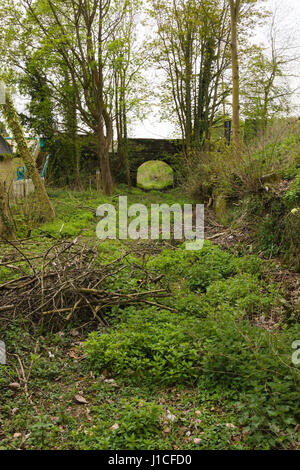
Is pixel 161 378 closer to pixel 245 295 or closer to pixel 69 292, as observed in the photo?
pixel 69 292

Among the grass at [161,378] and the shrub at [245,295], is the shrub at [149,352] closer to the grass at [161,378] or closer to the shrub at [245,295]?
the grass at [161,378]

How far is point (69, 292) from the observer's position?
5262mm

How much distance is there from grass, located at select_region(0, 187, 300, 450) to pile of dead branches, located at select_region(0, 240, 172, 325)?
0.14 m

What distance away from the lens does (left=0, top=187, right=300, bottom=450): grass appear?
3.05 meters

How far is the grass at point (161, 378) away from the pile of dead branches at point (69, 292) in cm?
14

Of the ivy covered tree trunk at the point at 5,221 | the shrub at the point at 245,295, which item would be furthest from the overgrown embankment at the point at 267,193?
the ivy covered tree trunk at the point at 5,221

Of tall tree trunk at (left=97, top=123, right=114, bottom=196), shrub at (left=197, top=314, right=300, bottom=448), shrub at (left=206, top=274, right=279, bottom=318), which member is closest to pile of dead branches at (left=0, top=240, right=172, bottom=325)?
shrub at (left=206, top=274, right=279, bottom=318)

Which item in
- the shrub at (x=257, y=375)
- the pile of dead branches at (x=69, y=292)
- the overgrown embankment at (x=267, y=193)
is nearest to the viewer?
the shrub at (x=257, y=375)

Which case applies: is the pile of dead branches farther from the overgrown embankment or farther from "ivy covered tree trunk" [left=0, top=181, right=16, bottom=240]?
"ivy covered tree trunk" [left=0, top=181, right=16, bottom=240]

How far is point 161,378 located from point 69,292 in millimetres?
1939

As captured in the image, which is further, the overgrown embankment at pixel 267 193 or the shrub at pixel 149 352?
the overgrown embankment at pixel 267 193

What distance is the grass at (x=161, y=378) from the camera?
305 centimetres
